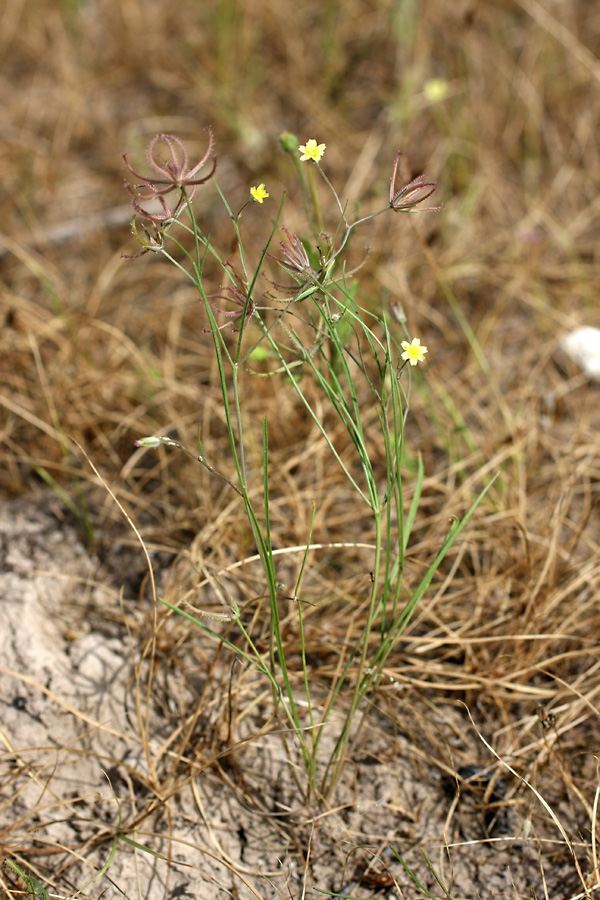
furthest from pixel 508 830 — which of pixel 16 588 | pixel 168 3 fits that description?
pixel 168 3

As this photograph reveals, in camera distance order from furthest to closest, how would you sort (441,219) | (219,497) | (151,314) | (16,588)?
1. (441,219)
2. (151,314)
3. (219,497)
4. (16,588)

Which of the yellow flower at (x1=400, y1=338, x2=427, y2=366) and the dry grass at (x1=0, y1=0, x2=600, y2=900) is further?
the dry grass at (x1=0, y1=0, x2=600, y2=900)

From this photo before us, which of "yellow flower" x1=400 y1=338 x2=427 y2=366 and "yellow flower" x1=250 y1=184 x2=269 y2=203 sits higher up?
"yellow flower" x1=250 y1=184 x2=269 y2=203

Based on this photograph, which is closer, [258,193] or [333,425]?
[258,193]

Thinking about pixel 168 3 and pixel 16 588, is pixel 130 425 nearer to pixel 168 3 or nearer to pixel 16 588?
pixel 16 588

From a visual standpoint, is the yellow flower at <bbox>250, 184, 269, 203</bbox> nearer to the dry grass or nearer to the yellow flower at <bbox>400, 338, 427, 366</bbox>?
the yellow flower at <bbox>400, 338, 427, 366</bbox>

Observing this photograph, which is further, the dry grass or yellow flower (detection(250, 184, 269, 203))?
the dry grass

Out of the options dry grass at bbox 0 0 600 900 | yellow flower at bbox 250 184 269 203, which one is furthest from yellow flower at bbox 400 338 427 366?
dry grass at bbox 0 0 600 900

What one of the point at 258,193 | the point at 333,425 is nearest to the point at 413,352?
the point at 258,193

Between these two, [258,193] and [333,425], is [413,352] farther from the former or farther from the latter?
[333,425]
